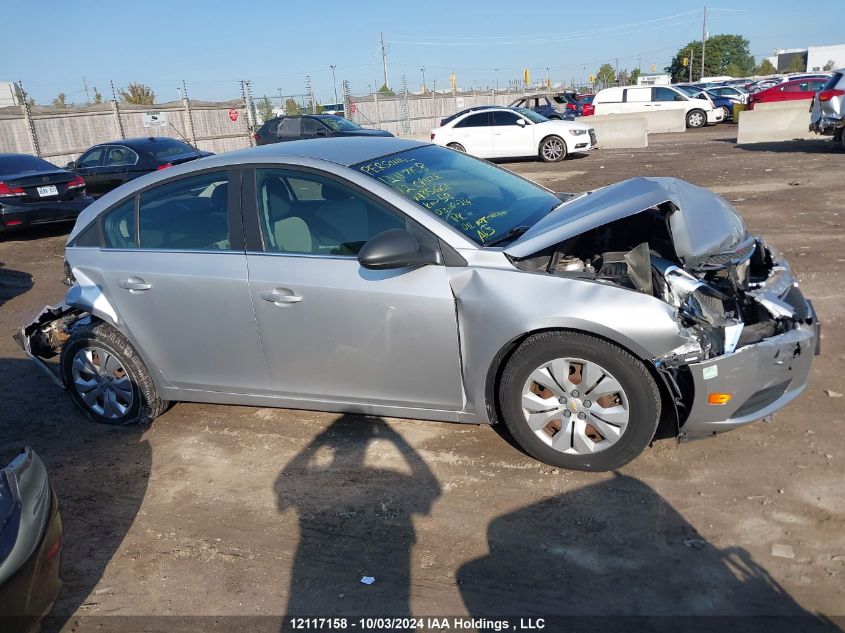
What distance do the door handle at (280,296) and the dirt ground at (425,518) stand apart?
952 millimetres

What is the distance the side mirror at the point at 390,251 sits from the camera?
3.66m

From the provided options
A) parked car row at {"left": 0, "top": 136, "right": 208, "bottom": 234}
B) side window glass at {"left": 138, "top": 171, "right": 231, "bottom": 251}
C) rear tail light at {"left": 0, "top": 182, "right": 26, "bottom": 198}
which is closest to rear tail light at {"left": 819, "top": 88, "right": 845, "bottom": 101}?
parked car row at {"left": 0, "top": 136, "right": 208, "bottom": 234}

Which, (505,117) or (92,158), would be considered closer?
(92,158)

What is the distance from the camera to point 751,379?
3.49 meters

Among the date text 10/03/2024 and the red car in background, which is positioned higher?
the red car in background

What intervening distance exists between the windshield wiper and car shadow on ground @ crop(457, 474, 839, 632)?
54.8 inches

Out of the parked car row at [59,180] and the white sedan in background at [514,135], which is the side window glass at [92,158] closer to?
the parked car row at [59,180]

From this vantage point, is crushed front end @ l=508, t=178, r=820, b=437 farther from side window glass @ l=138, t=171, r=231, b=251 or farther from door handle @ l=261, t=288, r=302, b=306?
side window glass @ l=138, t=171, r=231, b=251

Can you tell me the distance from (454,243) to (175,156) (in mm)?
12139

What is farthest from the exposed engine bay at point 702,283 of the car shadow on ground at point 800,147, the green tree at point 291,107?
the green tree at point 291,107

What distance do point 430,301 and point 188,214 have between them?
1803 mm

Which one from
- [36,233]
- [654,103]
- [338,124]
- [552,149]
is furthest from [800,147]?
[36,233]

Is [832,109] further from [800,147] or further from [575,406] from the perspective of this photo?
[575,406]

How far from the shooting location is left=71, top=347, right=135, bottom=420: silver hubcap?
4.83 meters
